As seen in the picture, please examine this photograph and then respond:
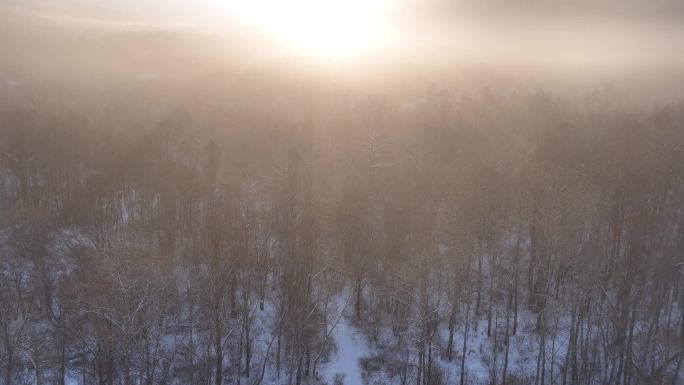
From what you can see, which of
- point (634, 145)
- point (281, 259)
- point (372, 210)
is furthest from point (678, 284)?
point (281, 259)

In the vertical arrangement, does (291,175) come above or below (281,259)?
above

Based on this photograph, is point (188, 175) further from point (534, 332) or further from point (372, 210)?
point (534, 332)

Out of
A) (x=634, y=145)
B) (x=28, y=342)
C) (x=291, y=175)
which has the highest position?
(x=634, y=145)

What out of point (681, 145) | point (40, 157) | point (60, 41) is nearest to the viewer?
point (681, 145)

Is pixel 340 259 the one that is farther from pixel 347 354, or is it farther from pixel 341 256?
pixel 347 354

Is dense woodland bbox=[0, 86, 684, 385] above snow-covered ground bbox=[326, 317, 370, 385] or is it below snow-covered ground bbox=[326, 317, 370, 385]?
above

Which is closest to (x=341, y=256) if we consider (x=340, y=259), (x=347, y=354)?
(x=340, y=259)
